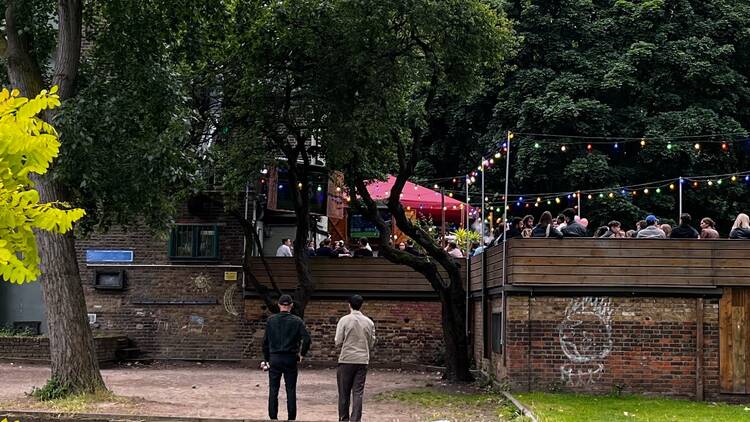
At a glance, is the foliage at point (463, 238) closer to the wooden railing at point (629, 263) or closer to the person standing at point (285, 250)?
the person standing at point (285, 250)

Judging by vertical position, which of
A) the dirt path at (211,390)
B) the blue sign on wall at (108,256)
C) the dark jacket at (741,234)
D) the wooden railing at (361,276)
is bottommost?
the dirt path at (211,390)

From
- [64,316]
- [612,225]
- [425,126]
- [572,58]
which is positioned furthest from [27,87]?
[572,58]

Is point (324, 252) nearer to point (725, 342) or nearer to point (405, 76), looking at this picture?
point (405, 76)

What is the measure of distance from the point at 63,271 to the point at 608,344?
29.4 ft

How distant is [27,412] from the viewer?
41.9 feet

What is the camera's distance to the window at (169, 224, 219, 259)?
76.0 ft

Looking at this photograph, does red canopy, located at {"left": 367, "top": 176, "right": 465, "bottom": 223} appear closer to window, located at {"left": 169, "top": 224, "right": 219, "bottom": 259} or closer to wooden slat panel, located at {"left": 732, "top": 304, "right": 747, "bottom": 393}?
window, located at {"left": 169, "top": 224, "right": 219, "bottom": 259}

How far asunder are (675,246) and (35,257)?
512 inches

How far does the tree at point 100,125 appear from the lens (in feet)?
46.5

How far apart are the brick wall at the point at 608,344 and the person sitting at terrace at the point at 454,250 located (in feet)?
19.7

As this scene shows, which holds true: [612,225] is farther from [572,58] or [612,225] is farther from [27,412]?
[572,58]

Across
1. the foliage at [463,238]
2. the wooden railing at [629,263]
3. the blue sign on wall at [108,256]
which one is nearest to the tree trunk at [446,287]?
the wooden railing at [629,263]

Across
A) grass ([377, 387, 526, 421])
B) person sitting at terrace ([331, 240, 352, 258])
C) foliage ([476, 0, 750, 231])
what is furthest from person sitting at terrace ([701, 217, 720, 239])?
foliage ([476, 0, 750, 231])

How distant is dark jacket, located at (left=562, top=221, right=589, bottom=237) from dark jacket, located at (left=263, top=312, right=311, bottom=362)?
630cm
